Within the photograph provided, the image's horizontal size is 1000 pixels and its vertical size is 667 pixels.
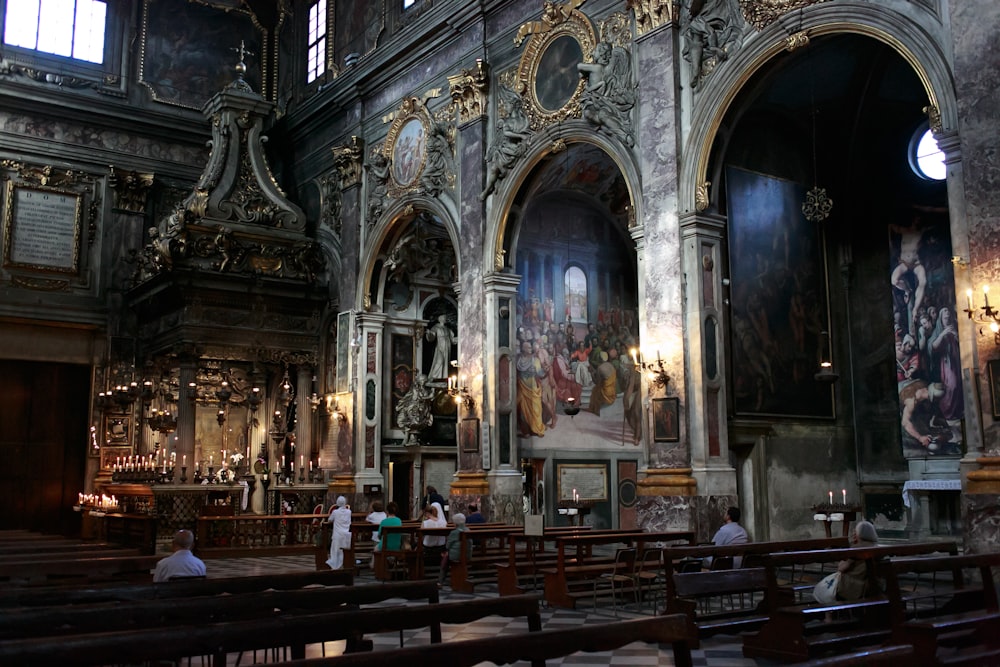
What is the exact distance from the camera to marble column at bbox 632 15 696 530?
13875 mm

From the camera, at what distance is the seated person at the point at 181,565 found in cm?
813

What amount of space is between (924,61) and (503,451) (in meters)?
9.82

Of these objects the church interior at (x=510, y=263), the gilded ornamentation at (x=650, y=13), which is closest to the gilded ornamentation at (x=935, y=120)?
the church interior at (x=510, y=263)

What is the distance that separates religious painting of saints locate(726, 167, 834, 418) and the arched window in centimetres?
518

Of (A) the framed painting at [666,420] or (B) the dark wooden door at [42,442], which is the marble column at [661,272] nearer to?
(A) the framed painting at [666,420]

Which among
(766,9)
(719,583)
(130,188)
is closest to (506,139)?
(766,9)

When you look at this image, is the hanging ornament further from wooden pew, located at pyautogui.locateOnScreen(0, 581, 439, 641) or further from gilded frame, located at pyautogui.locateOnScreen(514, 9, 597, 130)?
wooden pew, located at pyautogui.locateOnScreen(0, 581, 439, 641)

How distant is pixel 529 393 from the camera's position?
65.0ft

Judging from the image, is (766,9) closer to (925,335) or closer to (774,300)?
(774,300)

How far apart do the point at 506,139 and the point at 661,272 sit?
5.11 metres

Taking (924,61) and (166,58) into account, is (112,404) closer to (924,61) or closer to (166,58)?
(166,58)

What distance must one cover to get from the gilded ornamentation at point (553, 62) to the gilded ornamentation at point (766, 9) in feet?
10.8

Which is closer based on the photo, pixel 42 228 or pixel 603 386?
pixel 603 386

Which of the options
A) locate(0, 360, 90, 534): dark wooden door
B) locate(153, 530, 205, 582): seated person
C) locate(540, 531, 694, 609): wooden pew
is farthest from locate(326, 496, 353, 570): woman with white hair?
locate(0, 360, 90, 534): dark wooden door
